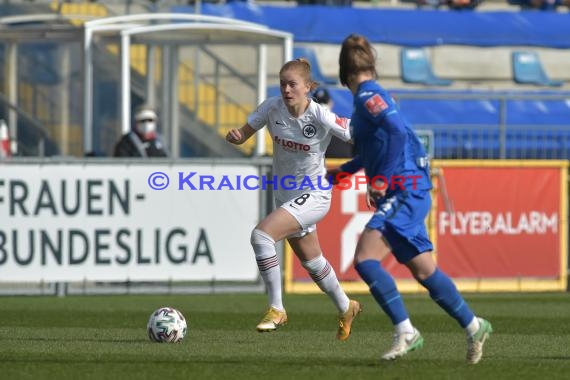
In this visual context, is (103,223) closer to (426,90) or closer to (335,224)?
(335,224)

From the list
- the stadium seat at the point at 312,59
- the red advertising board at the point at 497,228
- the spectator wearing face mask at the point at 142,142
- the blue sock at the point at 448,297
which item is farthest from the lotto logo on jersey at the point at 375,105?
the stadium seat at the point at 312,59

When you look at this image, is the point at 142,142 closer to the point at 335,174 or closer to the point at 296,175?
the point at 296,175

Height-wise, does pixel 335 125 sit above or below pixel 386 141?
below

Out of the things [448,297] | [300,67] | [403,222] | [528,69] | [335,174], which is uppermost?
[300,67]

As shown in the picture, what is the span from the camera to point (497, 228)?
17.8 meters

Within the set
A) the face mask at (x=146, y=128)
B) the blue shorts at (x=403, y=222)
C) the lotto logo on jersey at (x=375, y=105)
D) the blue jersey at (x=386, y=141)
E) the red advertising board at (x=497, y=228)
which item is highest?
the lotto logo on jersey at (x=375, y=105)

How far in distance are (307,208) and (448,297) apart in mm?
2453

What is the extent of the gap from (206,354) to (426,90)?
18.1 metres

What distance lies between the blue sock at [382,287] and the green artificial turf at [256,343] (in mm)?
336

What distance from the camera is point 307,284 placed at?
682 inches

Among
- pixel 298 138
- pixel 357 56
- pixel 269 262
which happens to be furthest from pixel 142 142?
pixel 357 56

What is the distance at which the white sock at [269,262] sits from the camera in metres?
11.1

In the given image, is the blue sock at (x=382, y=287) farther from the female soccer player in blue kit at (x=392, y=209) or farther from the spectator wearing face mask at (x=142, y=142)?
the spectator wearing face mask at (x=142, y=142)

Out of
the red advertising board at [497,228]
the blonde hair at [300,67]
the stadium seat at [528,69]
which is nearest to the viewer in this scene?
the blonde hair at [300,67]
